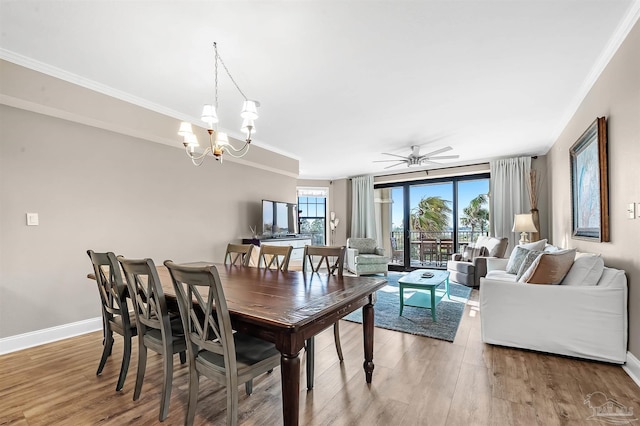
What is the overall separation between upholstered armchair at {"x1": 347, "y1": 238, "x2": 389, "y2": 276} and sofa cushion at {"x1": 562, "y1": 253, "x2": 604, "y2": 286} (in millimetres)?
3820

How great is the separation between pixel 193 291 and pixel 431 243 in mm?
6443

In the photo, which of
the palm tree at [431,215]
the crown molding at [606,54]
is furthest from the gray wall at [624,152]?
the palm tree at [431,215]

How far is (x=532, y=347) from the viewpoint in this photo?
2510 millimetres

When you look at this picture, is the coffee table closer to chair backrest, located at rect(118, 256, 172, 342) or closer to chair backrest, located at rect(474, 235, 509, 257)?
chair backrest, located at rect(474, 235, 509, 257)

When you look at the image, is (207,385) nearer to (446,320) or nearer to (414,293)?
(446,320)

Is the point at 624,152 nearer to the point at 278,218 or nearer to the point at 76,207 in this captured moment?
the point at 278,218

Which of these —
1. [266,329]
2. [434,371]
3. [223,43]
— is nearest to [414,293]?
[434,371]

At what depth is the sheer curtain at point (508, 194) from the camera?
5.65 meters

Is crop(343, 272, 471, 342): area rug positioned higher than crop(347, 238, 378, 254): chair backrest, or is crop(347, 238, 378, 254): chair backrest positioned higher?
crop(347, 238, 378, 254): chair backrest

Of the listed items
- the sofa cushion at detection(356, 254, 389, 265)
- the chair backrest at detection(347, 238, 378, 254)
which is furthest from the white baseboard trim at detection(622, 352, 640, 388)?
the chair backrest at detection(347, 238, 378, 254)

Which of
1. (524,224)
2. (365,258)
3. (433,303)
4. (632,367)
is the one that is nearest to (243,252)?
(433,303)

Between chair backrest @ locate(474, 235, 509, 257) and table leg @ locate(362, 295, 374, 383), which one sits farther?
chair backrest @ locate(474, 235, 509, 257)

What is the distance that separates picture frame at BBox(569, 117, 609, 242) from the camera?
259 cm

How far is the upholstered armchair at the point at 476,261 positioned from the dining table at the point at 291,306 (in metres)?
3.71
